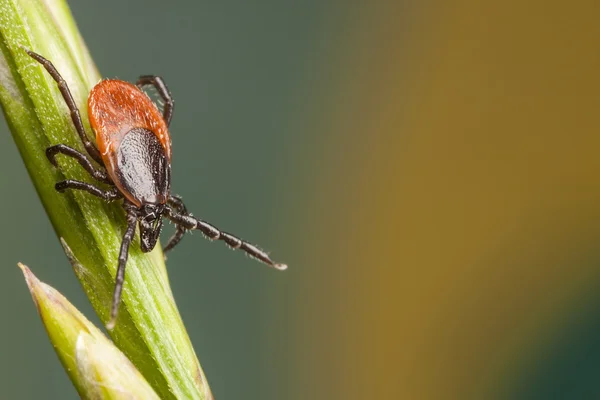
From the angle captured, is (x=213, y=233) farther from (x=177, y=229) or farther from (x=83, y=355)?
(x=83, y=355)

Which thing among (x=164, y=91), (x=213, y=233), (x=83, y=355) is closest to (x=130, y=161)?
(x=213, y=233)

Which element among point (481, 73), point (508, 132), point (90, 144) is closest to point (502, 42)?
point (481, 73)

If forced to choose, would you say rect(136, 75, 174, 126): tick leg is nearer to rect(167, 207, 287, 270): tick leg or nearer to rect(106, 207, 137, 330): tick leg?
rect(167, 207, 287, 270): tick leg

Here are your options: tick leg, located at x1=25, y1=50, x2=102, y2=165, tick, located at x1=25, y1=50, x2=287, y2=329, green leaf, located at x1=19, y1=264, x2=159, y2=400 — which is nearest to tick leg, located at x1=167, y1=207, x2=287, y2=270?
tick, located at x1=25, y1=50, x2=287, y2=329

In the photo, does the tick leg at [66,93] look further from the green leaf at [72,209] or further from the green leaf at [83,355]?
the green leaf at [83,355]

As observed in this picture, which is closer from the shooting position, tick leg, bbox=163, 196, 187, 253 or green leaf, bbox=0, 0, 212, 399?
green leaf, bbox=0, 0, 212, 399

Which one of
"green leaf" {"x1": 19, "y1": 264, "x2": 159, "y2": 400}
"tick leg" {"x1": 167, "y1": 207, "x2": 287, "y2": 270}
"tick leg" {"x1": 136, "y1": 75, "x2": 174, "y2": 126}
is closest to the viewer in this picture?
"green leaf" {"x1": 19, "y1": 264, "x2": 159, "y2": 400}

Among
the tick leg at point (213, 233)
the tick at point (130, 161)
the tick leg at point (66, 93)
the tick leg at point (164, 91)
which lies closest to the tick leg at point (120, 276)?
the tick at point (130, 161)

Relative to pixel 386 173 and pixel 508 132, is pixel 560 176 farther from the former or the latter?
pixel 386 173
